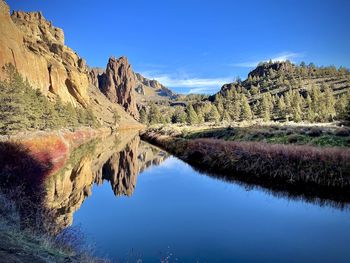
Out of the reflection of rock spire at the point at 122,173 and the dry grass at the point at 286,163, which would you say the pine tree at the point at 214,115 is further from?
the dry grass at the point at 286,163

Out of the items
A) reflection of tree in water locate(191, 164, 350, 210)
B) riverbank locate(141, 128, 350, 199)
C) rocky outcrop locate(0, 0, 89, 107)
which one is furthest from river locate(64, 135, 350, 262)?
rocky outcrop locate(0, 0, 89, 107)

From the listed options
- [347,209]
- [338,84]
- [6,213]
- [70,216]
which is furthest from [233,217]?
[338,84]

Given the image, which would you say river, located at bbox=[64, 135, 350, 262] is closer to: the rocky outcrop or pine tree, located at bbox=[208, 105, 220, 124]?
the rocky outcrop

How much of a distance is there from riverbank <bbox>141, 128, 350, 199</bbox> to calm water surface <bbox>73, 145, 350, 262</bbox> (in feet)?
8.61

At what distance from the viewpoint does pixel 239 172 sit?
24.7 metres

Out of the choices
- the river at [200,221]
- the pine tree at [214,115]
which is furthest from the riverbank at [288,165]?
the pine tree at [214,115]

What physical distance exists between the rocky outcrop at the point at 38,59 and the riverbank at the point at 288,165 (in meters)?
59.1

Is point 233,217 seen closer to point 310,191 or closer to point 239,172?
point 310,191

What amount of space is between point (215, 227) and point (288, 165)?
1002 cm

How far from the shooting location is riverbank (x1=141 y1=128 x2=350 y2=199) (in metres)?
18.1

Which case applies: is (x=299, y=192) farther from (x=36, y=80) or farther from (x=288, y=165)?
(x=36, y=80)

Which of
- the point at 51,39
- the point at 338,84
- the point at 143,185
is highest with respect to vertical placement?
the point at 51,39

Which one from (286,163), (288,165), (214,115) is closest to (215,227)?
(288,165)

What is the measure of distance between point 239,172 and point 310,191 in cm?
745
